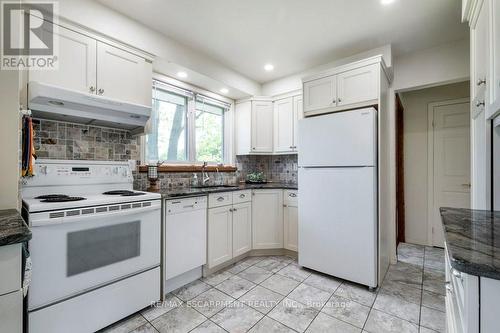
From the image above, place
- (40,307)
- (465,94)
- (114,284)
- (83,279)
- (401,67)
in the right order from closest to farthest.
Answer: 1. (40,307)
2. (83,279)
3. (114,284)
4. (401,67)
5. (465,94)

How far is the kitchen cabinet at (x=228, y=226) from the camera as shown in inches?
98.2

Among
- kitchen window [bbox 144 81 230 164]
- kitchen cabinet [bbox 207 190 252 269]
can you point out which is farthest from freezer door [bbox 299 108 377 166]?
kitchen window [bbox 144 81 230 164]

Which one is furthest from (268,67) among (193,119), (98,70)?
(98,70)

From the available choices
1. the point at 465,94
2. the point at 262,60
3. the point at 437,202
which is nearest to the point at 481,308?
the point at 262,60

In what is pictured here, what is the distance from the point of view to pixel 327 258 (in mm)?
2436

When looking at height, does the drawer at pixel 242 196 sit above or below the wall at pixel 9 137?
below

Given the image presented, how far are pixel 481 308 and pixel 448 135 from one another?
350 centimetres

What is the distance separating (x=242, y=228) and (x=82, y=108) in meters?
2.01

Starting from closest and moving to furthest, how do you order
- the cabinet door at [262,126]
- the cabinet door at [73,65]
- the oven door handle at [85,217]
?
the oven door handle at [85,217] → the cabinet door at [73,65] → the cabinet door at [262,126]

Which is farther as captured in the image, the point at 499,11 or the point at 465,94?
the point at 465,94

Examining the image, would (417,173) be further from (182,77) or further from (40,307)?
(40,307)

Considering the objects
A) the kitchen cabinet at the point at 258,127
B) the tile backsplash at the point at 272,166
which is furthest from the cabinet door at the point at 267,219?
the kitchen cabinet at the point at 258,127

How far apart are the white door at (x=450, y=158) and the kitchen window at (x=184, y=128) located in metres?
3.10

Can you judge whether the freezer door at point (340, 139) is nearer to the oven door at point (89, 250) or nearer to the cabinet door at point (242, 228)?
the cabinet door at point (242, 228)
